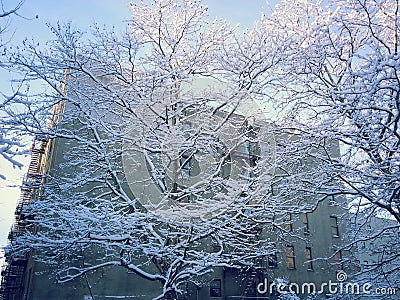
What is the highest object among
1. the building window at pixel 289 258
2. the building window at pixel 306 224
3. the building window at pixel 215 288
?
the building window at pixel 306 224

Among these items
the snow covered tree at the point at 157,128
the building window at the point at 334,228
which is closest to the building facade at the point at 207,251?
the building window at the point at 334,228

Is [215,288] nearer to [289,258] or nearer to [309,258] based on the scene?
[289,258]

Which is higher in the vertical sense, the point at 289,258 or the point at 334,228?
the point at 334,228

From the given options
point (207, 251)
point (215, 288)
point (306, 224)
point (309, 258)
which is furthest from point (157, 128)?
point (309, 258)

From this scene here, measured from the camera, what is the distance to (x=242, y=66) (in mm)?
10258

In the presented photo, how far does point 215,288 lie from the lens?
18.2 m

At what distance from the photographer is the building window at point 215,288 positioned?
59.3 ft

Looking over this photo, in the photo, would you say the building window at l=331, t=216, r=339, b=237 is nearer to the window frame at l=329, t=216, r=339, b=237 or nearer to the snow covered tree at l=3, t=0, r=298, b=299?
the window frame at l=329, t=216, r=339, b=237

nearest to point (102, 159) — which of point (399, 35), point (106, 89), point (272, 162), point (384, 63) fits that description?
point (106, 89)

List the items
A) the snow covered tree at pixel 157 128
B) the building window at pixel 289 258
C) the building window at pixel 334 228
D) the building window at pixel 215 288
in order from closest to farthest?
the snow covered tree at pixel 157 128 → the building window at pixel 215 288 → the building window at pixel 289 258 → the building window at pixel 334 228

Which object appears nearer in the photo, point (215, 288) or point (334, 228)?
point (215, 288)

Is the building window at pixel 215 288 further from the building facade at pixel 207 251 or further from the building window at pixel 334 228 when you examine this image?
the building window at pixel 334 228

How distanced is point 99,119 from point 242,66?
4541mm

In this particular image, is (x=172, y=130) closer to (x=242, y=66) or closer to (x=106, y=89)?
(x=106, y=89)
